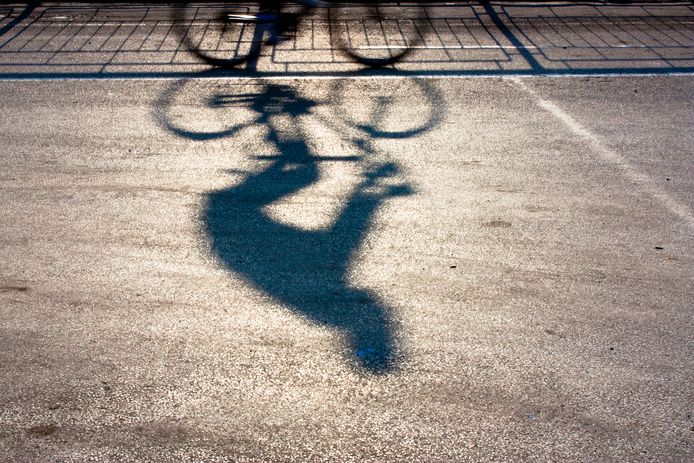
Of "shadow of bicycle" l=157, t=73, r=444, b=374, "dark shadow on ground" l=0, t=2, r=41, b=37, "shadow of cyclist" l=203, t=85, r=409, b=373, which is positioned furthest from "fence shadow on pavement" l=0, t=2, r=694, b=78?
"shadow of cyclist" l=203, t=85, r=409, b=373

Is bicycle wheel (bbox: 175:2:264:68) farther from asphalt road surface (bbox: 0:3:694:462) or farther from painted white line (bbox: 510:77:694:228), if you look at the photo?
painted white line (bbox: 510:77:694:228)

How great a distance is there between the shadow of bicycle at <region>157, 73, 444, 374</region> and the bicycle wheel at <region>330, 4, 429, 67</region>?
172 cm

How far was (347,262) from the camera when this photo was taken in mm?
5520

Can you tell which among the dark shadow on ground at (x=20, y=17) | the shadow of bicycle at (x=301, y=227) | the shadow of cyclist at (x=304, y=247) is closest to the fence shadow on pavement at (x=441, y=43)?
the dark shadow on ground at (x=20, y=17)

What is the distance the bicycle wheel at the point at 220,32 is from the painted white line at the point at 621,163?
4.05 meters

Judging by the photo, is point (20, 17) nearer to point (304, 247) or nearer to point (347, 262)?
point (304, 247)

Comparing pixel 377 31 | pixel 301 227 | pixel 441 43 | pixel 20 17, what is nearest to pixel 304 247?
pixel 301 227

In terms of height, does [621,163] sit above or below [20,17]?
below

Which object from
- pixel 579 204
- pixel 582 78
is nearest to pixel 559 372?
pixel 579 204

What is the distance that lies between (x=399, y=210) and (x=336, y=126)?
2.08m

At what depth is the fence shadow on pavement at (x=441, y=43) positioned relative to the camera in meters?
10.0

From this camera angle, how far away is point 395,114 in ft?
27.5

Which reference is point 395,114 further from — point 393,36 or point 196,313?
point 196,313

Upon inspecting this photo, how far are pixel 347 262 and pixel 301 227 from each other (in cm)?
67
